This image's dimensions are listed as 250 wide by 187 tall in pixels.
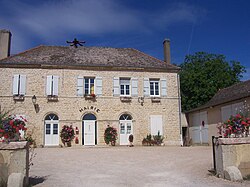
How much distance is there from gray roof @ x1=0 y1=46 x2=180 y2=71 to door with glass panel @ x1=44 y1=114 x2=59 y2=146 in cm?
337

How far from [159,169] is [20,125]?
3.89 metres

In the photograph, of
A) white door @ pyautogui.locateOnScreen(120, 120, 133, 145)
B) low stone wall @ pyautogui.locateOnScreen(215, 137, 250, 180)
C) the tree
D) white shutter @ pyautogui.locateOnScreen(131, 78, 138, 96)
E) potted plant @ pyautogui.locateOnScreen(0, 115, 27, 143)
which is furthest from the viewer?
the tree

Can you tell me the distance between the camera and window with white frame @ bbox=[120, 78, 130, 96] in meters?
18.1

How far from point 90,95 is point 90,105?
24.6 inches

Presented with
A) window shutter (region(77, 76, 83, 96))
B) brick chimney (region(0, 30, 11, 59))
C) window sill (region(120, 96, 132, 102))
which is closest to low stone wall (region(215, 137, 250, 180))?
window sill (region(120, 96, 132, 102))

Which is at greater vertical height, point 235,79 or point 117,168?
point 235,79

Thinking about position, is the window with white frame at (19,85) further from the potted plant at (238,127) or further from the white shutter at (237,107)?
the potted plant at (238,127)

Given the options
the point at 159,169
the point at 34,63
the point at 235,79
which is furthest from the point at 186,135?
the point at 159,169

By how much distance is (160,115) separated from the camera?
18.0m

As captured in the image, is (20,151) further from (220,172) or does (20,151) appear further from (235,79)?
(235,79)

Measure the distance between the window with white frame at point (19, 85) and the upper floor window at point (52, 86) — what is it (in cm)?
140

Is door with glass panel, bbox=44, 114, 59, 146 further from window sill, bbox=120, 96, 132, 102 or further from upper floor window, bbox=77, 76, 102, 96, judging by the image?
window sill, bbox=120, 96, 132, 102

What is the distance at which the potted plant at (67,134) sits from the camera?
16531mm

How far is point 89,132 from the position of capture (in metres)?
17.2
